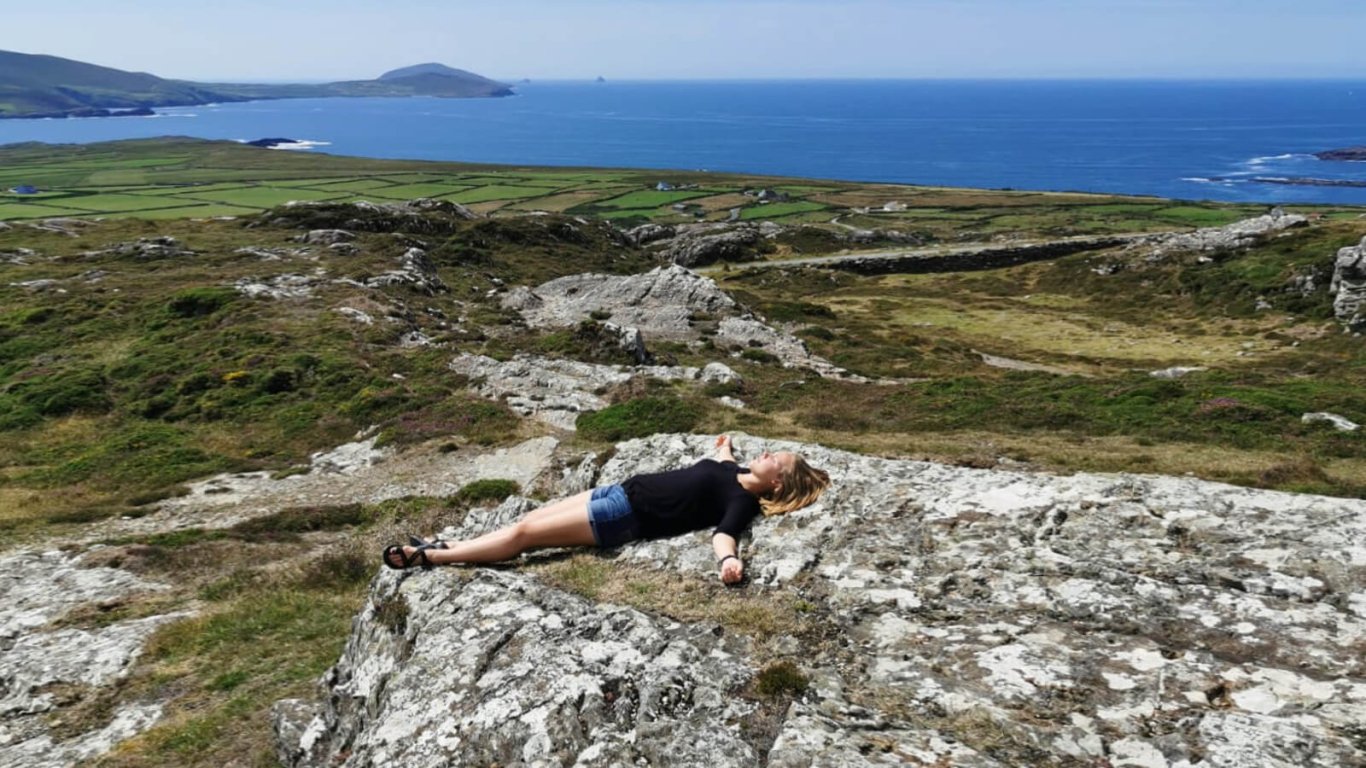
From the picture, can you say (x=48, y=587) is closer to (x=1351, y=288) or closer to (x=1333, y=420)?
(x=1333, y=420)

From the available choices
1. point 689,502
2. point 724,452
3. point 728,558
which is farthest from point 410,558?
point 724,452

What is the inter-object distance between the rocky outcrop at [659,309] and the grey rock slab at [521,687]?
36262 mm

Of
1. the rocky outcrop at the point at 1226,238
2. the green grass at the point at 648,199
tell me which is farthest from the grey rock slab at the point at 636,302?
the green grass at the point at 648,199

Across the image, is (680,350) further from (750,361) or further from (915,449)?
(915,449)

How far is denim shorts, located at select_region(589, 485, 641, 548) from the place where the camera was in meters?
10.5

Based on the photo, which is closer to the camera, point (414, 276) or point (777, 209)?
point (414, 276)

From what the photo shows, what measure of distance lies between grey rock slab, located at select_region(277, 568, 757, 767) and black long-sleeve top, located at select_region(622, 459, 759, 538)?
1670 millimetres

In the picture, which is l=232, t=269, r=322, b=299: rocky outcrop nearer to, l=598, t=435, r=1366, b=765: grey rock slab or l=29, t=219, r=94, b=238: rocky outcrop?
l=29, t=219, r=94, b=238: rocky outcrop

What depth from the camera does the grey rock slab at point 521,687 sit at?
709 centimetres

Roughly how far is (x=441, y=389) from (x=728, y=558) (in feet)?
87.0

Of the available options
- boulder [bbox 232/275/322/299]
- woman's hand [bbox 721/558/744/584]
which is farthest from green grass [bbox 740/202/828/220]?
woman's hand [bbox 721/558/744/584]

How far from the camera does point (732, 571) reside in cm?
921

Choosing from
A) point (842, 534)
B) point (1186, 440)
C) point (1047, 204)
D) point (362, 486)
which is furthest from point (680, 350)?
point (1047, 204)

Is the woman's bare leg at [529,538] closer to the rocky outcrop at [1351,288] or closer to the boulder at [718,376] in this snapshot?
the boulder at [718,376]
